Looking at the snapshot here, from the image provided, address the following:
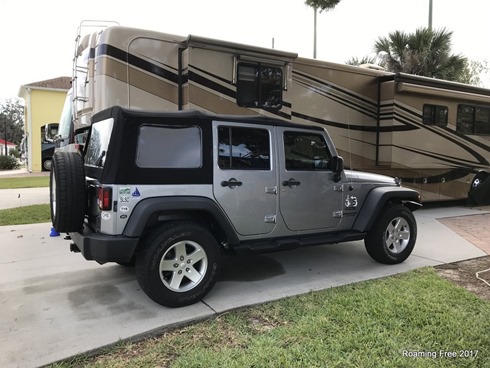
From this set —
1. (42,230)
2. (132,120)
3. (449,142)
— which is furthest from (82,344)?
(449,142)

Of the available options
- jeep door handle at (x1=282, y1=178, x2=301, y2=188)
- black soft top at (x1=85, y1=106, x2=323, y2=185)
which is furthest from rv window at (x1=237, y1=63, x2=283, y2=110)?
black soft top at (x1=85, y1=106, x2=323, y2=185)

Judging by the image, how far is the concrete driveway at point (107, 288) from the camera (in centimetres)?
348

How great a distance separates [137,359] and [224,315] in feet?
3.32

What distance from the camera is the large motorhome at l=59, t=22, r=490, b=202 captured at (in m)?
6.15

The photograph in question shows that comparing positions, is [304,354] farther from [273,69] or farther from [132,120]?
[273,69]

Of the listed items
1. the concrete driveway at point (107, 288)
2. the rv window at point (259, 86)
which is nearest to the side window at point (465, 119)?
the concrete driveway at point (107, 288)

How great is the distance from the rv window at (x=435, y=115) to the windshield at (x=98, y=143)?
7785 millimetres

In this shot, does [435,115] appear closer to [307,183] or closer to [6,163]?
[307,183]

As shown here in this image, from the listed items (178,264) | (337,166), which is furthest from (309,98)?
(178,264)

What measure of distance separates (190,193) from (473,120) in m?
9.37

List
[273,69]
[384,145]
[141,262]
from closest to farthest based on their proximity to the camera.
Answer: [141,262] → [273,69] → [384,145]

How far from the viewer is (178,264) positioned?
4.06 metres

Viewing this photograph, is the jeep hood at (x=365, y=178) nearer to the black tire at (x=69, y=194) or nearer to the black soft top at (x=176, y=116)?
the black soft top at (x=176, y=116)

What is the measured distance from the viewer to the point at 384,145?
359 inches
